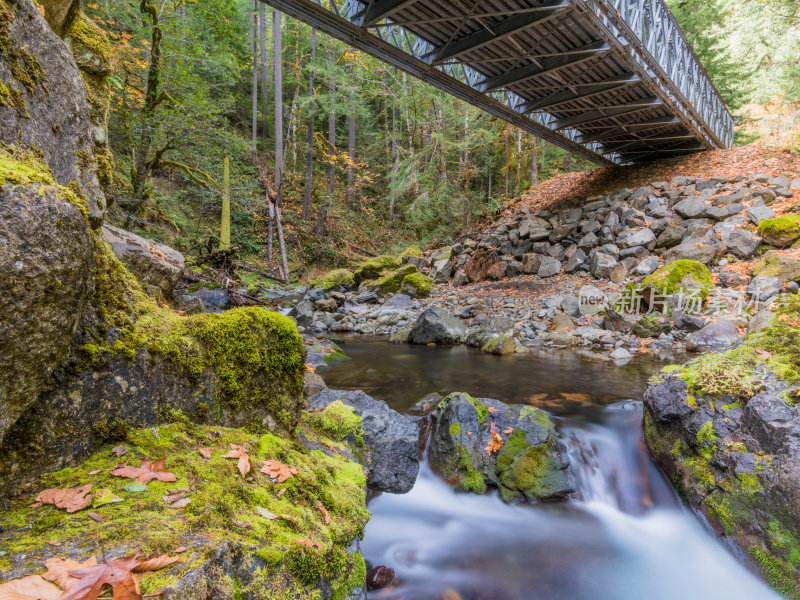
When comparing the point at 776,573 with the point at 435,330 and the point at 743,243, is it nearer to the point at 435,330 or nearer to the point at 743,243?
the point at 435,330

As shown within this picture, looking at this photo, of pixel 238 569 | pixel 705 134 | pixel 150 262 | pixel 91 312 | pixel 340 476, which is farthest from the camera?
pixel 705 134

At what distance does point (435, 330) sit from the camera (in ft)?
32.3

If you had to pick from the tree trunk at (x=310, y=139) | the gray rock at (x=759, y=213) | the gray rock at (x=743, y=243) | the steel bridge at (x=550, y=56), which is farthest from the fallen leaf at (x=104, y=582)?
the tree trunk at (x=310, y=139)

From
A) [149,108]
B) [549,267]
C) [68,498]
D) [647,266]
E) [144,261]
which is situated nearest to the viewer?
[68,498]

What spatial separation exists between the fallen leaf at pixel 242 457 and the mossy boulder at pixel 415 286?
12.6 m

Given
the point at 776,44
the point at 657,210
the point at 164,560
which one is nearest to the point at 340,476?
the point at 164,560

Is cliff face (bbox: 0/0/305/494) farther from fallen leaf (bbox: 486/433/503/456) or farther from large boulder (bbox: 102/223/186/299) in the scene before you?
large boulder (bbox: 102/223/186/299)

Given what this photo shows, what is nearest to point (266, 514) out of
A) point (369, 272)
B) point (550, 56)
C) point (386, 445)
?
point (386, 445)

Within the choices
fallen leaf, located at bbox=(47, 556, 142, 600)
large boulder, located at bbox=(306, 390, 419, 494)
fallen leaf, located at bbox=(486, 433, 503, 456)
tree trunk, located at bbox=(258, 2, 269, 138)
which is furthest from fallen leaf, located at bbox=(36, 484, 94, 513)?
tree trunk, located at bbox=(258, 2, 269, 138)

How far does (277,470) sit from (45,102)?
7.72 feet

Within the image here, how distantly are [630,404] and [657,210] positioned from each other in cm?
991

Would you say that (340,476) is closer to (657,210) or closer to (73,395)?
(73,395)

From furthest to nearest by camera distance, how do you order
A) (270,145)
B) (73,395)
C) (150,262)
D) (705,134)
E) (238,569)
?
(270,145), (705,134), (150,262), (73,395), (238,569)

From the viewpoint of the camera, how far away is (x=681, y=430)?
3660 millimetres
